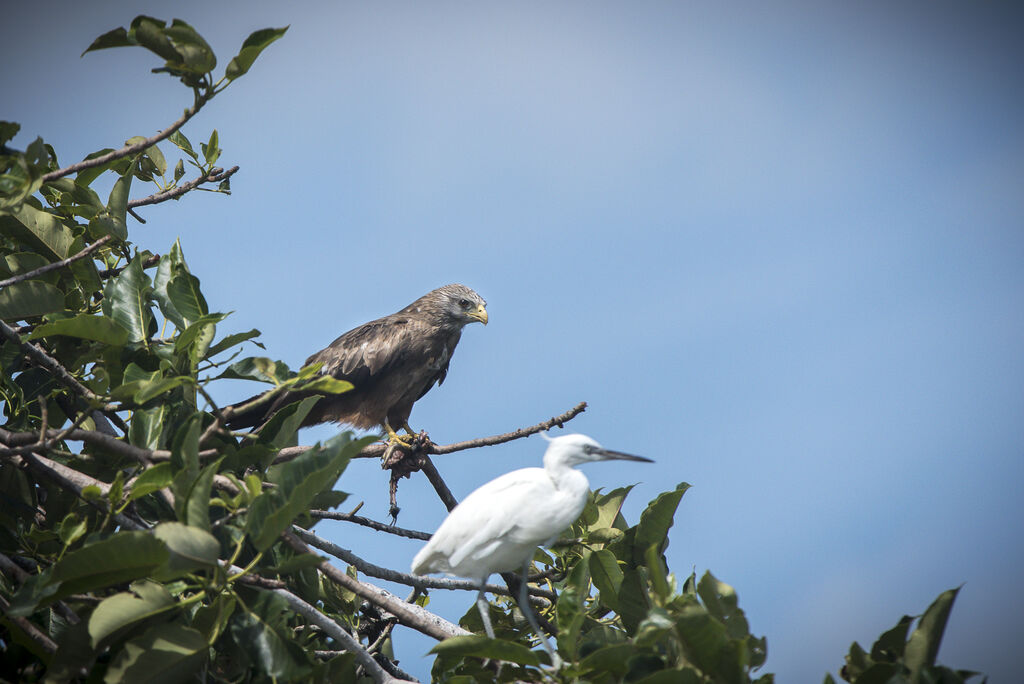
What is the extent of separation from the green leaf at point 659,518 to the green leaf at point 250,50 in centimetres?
197

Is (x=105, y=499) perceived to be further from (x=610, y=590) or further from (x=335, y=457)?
(x=610, y=590)

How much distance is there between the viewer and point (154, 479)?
2406mm

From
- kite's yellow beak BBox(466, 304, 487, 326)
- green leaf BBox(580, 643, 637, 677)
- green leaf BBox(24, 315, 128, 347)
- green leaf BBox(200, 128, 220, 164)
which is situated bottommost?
green leaf BBox(580, 643, 637, 677)

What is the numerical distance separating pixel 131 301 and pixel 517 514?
1674 mm

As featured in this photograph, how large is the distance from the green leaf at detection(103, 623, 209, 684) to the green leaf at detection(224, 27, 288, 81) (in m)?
1.71

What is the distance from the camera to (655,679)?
2127 millimetres

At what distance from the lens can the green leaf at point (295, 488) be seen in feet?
7.23

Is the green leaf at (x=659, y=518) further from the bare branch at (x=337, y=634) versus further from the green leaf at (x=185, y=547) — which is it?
the green leaf at (x=185, y=547)

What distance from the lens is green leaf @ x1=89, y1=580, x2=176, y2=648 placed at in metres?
2.20

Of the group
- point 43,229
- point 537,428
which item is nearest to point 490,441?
point 537,428

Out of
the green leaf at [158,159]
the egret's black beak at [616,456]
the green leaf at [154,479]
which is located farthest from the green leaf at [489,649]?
the green leaf at [158,159]

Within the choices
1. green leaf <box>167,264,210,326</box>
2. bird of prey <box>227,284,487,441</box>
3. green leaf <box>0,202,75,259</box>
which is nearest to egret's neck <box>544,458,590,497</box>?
green leaf <box>167,264,210,326</box>

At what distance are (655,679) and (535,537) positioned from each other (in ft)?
1.95

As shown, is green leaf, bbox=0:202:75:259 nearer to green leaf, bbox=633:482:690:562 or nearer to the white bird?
the white bird
